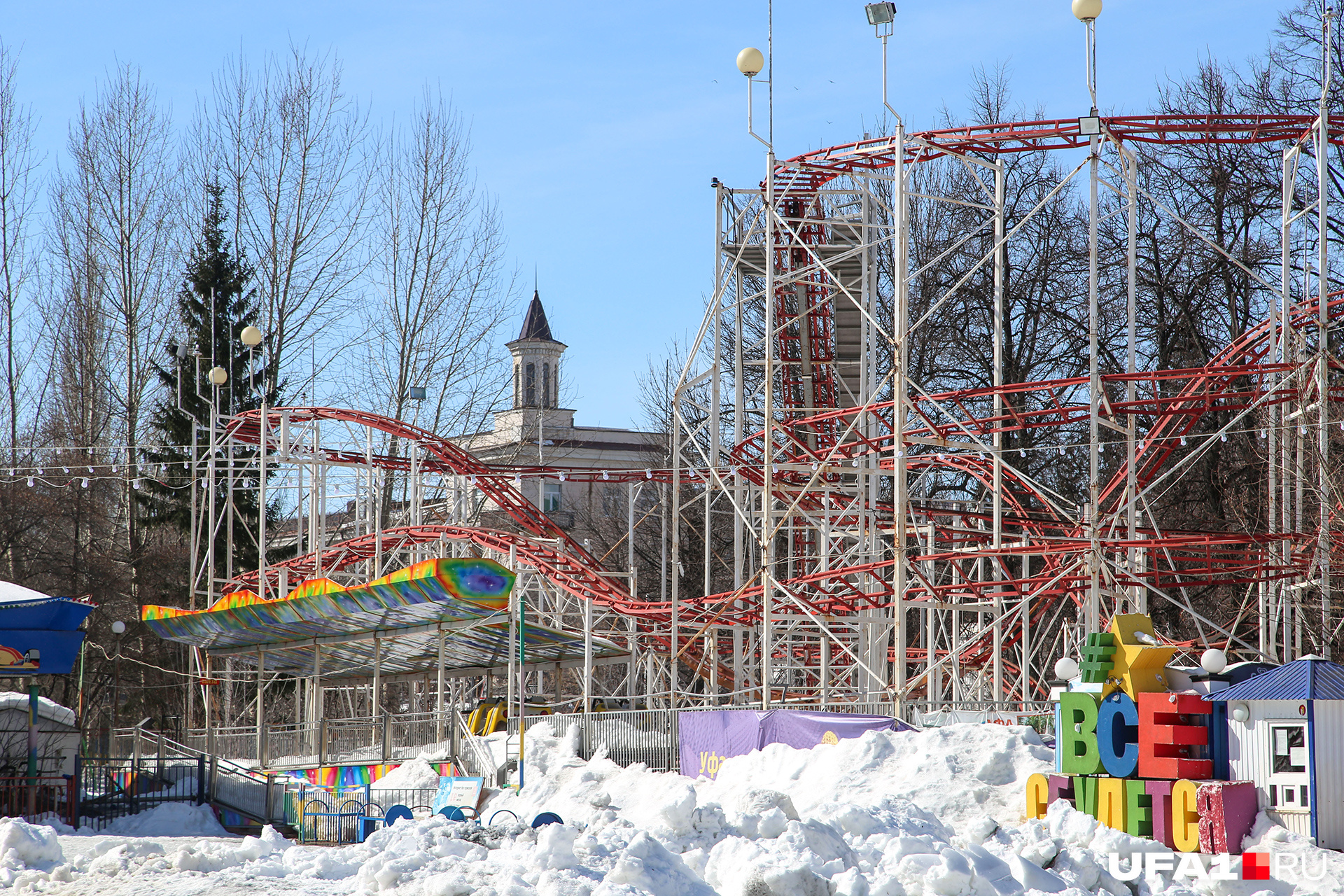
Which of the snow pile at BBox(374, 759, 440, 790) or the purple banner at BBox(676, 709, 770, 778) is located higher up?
the purple banner at BBox(676, 709, 770, 778)

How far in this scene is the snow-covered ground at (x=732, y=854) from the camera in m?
10.6

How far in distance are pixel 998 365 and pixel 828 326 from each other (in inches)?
289

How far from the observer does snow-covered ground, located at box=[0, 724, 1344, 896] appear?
418 inches

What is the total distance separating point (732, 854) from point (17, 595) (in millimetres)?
13572

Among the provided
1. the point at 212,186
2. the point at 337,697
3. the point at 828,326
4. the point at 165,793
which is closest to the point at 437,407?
the point at 212,186

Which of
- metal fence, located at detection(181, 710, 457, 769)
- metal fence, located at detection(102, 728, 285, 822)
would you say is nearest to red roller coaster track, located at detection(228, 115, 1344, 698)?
metal fence, located at detection(181, 710, 457, 769)

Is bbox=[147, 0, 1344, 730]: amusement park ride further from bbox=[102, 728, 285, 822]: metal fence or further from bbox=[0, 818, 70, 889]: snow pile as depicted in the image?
bbox=[0, 818, 70, 889]: snow pile

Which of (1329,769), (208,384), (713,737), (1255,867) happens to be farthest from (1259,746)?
(208,384)

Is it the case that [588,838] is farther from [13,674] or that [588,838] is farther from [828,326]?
[828,326]

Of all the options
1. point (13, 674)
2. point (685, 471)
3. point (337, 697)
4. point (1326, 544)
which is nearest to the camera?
point (1326, 544)

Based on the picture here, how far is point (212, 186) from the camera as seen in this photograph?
43312 millimetres

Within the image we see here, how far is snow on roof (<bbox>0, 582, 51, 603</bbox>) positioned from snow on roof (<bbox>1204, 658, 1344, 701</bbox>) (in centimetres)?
1564

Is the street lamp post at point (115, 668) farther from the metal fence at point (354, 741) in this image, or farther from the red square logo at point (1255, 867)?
the red square logo at point (1255, 867)

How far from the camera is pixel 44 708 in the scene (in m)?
21.6
